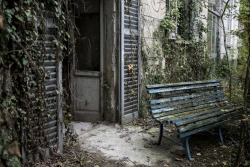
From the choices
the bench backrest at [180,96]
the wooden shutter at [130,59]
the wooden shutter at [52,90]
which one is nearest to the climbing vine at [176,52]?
the wooden shutter at [130,59]

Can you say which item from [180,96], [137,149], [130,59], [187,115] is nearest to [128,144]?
[137,149]

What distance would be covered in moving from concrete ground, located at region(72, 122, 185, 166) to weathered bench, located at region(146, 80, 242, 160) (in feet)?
0.91

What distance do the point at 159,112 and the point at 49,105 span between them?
5.61ft

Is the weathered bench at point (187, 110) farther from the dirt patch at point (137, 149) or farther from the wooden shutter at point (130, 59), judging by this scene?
the wooden shutter at point (130, 59)

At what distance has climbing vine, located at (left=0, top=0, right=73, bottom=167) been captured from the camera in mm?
2842

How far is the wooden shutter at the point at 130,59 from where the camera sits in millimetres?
5246

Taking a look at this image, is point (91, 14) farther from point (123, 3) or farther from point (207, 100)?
point (207, 100)

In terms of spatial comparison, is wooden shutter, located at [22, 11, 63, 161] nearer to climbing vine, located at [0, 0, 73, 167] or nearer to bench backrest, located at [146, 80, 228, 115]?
climbing vine, located at [0, 0, 73, 167]

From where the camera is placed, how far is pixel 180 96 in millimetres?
4504

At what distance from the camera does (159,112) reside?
4.14 meters

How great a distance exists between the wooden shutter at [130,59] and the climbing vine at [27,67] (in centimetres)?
184

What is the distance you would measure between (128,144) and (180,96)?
1.22 meters

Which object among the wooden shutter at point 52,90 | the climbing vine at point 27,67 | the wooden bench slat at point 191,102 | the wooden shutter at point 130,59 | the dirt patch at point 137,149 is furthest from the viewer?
the wooden shutter at point 130,59

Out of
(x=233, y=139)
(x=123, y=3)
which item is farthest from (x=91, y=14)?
(x=233, y=139)
